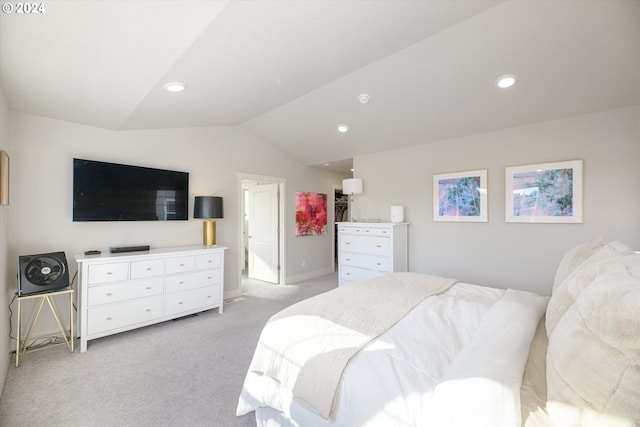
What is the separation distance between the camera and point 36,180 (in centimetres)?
271

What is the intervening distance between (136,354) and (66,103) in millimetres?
2354

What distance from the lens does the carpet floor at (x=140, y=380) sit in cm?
177

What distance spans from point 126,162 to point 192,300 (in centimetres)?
185

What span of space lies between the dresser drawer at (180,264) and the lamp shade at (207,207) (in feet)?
2.07

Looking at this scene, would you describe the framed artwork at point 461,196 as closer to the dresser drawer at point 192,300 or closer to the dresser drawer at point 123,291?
the dresser drawer at point 192,300

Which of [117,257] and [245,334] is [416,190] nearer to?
[245,334]

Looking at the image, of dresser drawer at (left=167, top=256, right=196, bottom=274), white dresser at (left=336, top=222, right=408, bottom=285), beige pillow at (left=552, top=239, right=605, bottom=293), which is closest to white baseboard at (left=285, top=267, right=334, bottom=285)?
white dresser at (left=336, top=222, right=408, bottom=285)

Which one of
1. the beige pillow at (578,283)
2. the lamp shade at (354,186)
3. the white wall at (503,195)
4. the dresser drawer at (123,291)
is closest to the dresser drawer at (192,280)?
the dresser drawer at (123,291)

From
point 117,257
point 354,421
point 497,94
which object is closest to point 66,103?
point 117,257

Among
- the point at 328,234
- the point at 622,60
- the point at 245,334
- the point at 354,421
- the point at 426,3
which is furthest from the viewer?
the point at 328,234

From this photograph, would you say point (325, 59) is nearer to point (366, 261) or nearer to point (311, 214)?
point (366, 261)

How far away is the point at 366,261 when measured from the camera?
13.4 feet

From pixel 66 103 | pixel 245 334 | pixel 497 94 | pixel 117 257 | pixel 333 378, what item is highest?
pixel 497 94

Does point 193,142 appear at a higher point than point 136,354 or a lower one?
higher
